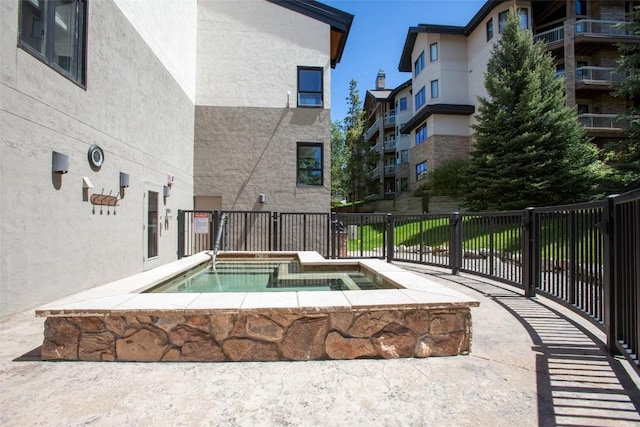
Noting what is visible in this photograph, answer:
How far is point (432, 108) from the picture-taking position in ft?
72.5

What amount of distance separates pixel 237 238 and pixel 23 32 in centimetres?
782

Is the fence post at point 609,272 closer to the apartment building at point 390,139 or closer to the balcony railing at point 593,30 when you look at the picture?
the balcony railing at point 593,30

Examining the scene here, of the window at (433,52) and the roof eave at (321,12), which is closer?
the roof eave at (321,12)

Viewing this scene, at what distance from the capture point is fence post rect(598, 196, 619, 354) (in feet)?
10.2

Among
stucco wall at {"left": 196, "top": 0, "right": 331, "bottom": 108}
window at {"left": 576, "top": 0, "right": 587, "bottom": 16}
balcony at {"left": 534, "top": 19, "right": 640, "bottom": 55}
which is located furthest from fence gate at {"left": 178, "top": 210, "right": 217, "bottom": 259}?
window at {"left": 576, "top": 0, "right": 587, "bottom": 16}

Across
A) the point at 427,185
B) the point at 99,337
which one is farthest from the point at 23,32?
the point at 427,185

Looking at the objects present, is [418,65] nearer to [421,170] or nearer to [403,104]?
[403,104]

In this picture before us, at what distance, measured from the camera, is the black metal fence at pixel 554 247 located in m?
2.95

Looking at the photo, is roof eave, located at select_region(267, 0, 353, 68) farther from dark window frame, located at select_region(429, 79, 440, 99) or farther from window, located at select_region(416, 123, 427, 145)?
window, located at select_region(416, 123, 427, 145)

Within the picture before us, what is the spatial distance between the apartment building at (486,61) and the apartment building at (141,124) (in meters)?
10.7

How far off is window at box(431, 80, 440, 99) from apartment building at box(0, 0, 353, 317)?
1070 cm

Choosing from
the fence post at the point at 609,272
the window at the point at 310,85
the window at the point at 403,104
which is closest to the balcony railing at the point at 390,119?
the window at the point at 403,104

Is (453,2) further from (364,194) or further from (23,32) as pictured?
(23,32)

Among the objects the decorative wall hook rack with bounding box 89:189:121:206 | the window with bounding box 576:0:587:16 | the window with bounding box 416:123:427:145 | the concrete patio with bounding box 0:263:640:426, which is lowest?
the concrete patio with bounding box 0:263:640:426
